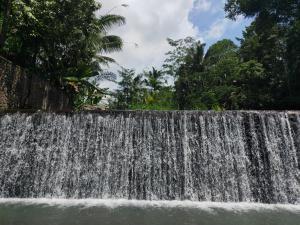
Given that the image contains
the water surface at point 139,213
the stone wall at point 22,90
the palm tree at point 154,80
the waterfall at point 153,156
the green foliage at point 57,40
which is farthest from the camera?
the palm tree at point 154,80


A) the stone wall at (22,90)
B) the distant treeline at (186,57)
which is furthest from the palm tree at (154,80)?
the stone wall at (22,90)

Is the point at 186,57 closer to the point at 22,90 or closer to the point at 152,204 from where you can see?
the point at 22,90

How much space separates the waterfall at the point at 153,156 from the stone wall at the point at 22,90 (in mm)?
1496

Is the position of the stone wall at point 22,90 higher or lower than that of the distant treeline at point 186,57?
lower

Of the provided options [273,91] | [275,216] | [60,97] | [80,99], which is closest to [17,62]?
[60,97]

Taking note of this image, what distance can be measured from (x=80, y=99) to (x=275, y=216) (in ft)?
56.1

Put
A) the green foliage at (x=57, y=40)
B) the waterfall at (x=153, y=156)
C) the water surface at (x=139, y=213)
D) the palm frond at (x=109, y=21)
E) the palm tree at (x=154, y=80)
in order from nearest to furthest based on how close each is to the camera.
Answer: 1. the water surface at (x=139, y=213)
2. the waterfall at (x=153, y=156)
3. the green foliage at (x=57, y=40)
4. the palm frond at (x=109, y=21)
5. the palm tree at (x=154, y=80)

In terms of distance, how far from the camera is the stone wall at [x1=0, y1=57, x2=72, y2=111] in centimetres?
1316

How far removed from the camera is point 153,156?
1159 cm

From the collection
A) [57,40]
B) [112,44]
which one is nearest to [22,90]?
[57,40]

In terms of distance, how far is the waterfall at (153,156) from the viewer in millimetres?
10914

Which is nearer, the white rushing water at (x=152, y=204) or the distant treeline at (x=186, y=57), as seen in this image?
the white rushing water at (x=152, y=204)

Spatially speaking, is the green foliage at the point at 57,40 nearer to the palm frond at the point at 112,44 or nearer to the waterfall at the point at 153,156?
the palm frond at the point at 112,44

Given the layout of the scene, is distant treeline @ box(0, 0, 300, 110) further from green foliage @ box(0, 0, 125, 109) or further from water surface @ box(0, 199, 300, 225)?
water surface @ box(0, 199, 300, 225)
